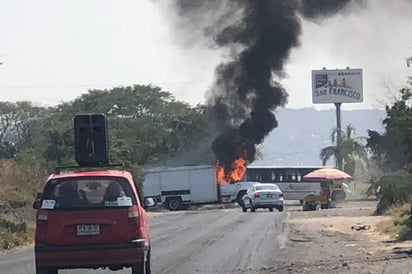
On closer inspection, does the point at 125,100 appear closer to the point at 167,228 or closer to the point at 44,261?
the point at 167,228

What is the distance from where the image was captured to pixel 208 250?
81.5 feet

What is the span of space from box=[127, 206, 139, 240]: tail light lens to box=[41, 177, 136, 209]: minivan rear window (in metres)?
0.12

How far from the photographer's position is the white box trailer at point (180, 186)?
70.7 metres

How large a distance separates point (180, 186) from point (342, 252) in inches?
1888

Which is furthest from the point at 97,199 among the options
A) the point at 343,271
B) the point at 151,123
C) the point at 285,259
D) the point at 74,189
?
the point at 151,123

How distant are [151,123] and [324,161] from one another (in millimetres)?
22103

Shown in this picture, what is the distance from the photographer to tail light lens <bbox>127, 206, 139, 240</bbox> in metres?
15.8

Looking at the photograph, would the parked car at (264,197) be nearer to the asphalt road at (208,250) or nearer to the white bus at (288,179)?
the asphalt road at (208,250)

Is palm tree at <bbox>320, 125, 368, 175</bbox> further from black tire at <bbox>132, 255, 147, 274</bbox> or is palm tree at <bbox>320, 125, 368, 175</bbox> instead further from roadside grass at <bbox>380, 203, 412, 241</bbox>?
black tire at <bbox>132, 255, 147, 274</bbox>

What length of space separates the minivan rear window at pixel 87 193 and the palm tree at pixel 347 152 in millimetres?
81898

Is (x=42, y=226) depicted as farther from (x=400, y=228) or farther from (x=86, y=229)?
(x=400, y=228)

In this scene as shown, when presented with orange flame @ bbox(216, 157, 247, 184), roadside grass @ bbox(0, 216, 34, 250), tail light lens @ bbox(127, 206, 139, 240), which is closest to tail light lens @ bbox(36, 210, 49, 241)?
tail light lens @ bbox(127, 206, 139, 240)

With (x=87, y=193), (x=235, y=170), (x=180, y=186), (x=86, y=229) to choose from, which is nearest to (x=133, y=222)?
(x=86, y=229)

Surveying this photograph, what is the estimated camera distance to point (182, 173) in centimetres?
7156
